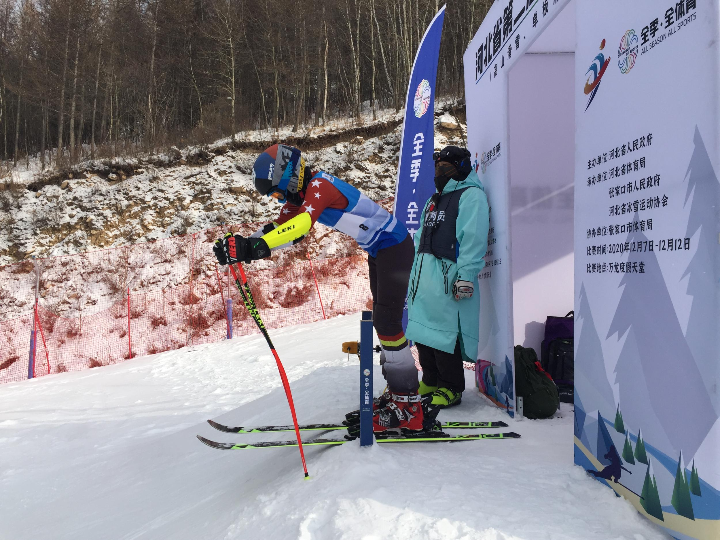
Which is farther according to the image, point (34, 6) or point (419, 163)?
point (34, 6)

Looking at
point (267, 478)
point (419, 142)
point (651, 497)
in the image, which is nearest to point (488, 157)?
point (419, 142)

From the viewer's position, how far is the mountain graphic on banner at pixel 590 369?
211 cm

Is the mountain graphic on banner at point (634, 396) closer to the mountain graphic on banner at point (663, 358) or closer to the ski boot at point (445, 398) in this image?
the mountain graphic on banner at point (663, 358)

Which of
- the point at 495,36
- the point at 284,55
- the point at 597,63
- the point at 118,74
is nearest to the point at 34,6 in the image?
the point at 118,74

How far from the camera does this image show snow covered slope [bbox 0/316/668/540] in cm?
179

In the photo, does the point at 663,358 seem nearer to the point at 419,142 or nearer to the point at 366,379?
the point at 366,379

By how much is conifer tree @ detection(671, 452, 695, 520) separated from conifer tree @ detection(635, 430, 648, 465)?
19cm

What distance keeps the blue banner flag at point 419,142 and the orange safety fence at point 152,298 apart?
4.56 meters

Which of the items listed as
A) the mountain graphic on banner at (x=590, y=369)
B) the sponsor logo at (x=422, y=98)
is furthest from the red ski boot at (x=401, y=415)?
the sponsor logo at (x=422, y=98)

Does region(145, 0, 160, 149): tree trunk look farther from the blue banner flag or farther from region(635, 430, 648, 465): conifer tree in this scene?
region(635, 430, 648, 465): conifer tree

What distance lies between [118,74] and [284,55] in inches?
294

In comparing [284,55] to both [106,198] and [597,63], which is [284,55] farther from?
[597,63]

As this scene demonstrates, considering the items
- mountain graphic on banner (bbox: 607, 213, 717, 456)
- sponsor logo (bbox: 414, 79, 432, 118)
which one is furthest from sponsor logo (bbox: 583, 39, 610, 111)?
sponsor logo (bbox: 414, 79, 432, 118)

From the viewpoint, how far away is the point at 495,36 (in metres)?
3.56
